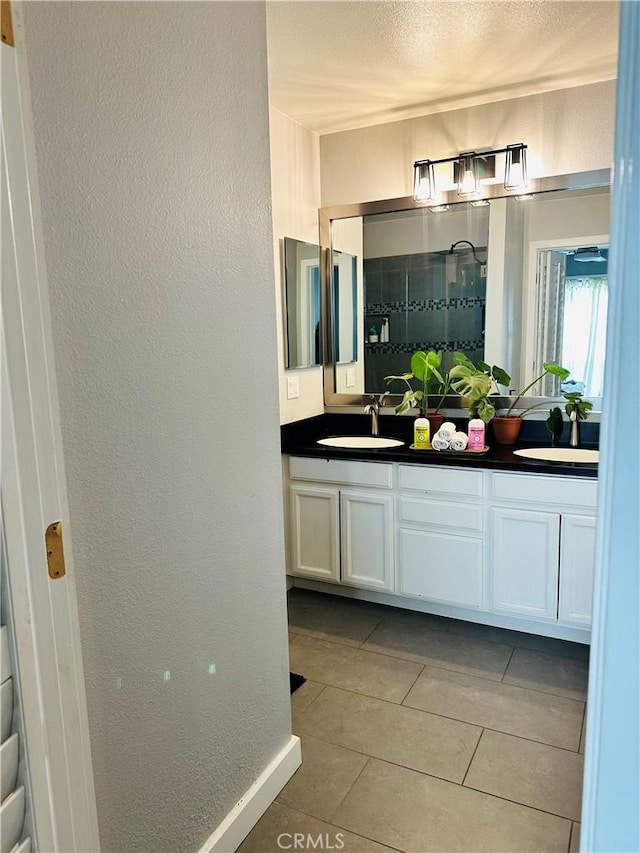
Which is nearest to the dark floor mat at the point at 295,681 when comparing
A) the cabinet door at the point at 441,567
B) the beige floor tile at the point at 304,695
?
the beige floor tile at the point at 304,695

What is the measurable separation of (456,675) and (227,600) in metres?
1.29

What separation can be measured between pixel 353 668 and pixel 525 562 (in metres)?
0.85

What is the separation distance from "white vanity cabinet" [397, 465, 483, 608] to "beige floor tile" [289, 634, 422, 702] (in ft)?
1.23

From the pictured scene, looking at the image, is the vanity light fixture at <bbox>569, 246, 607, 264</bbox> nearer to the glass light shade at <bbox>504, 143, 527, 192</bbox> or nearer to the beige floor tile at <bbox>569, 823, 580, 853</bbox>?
the glass light shade at <bbox>504, 143, 527, 192</bbox>

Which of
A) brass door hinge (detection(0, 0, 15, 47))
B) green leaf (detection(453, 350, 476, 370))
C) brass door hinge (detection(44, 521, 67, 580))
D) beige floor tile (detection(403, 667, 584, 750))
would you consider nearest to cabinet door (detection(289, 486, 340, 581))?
beige floor tile (detection(403, 667, 584, 750))

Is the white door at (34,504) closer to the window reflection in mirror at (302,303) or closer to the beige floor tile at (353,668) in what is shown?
the beige floor tile at (353,668)

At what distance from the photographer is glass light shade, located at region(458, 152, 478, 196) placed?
2789 mm

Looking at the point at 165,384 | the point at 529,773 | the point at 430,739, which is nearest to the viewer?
the point at 165,384

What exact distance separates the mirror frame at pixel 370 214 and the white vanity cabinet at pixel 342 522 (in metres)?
0.57

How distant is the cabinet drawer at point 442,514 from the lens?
99.7 inches

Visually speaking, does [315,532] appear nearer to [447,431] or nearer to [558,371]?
[447,431]

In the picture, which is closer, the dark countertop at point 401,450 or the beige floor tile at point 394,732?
the beige floor tile at point 394,732

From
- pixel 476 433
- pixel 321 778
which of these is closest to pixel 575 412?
pixel 476 433

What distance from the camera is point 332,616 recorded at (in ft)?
9.46
